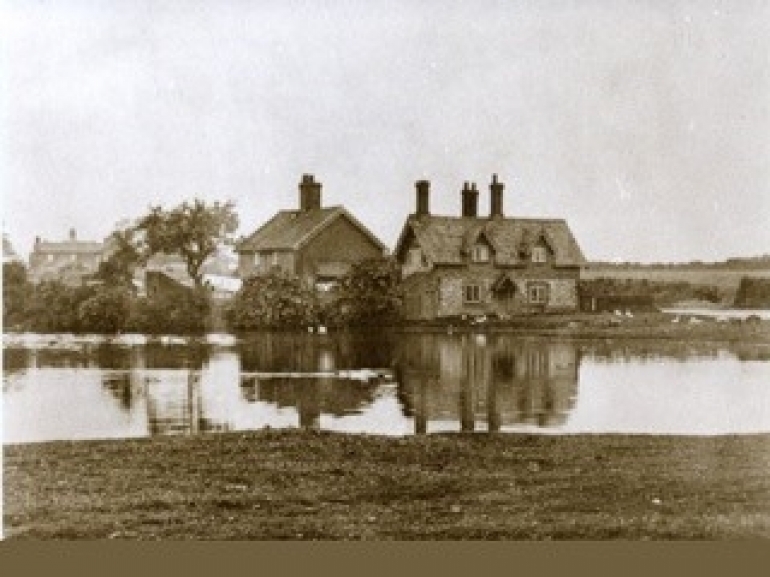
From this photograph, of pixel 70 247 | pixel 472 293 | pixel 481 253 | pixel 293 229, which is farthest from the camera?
pixel 481 253

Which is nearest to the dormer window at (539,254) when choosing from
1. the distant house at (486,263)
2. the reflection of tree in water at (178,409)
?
the distant house at (486,263)

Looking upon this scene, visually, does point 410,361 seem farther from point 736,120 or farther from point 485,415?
point 736,120

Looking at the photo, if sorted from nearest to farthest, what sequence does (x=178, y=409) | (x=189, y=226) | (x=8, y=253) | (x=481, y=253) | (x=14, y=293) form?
1. (x=8, y=253)
2. (x=14, y=293)
3. (x=178, y=409)
4. (x=189, y=226)
5. (x=481, y=253)

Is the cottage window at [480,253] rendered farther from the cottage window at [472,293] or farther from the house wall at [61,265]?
the house wall at [61,265]

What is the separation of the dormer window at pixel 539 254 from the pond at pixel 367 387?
2.84 ft

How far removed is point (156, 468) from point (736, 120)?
17.7ft

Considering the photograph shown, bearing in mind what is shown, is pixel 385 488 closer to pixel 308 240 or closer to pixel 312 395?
pixel 312 395

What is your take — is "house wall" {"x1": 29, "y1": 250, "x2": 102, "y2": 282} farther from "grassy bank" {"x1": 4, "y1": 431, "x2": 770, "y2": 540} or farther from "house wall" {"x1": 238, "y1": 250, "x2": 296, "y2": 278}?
"grassy bank" {"x1": 4, "y1": 431, "x2": 770, "y2": 540}

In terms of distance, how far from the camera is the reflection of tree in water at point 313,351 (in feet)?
32.0

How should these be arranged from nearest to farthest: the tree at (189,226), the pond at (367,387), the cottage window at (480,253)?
the pond at (367,387), the tree at (189,226), the cottage window at (480,253)

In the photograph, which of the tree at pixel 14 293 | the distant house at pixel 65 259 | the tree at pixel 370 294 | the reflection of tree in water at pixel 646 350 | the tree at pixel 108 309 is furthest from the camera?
A: the reflection of tree in water at pixel 646 350

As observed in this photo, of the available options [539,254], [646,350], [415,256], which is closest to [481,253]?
[415,256]

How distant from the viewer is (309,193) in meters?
9.30

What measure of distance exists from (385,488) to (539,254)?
298 cm
